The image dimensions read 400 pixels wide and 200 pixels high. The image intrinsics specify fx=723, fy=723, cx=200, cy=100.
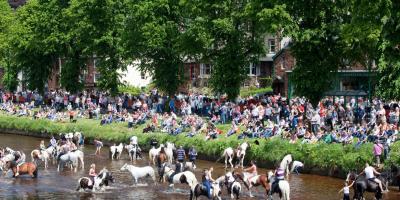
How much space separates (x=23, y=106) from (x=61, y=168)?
32.7 metres

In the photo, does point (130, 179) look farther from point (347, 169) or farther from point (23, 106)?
point (23, 106)

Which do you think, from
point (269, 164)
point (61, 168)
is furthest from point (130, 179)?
point (269, 164)

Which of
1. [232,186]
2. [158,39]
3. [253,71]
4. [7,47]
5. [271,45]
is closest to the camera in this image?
[232,186]

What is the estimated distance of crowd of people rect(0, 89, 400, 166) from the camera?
47.4m

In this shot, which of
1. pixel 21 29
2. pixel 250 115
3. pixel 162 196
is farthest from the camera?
pixel 21 29

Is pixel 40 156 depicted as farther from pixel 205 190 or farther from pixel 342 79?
pixel 342 79

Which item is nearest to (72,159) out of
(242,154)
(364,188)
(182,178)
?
(242,154)

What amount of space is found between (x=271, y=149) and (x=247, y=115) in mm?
8079

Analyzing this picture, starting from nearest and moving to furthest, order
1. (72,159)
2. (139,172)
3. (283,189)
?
(283,189), (139,172), (72,159)

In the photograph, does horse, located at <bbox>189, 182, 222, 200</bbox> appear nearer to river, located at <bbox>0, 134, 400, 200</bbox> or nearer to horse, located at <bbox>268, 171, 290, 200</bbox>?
river, located at <bbox>0, 134, 400, 200</bbox>

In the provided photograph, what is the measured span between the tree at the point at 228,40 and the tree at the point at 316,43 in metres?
7.74

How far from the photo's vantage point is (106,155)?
5606 centimetres

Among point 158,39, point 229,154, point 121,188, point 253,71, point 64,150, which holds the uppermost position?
point 158,39

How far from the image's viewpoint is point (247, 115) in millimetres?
56219
